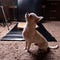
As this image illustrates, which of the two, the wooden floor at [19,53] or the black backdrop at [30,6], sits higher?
the black backdrop at [30,6]

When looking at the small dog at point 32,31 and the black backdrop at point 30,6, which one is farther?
the black backdrop at point 30,6

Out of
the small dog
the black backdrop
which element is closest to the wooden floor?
the small dog

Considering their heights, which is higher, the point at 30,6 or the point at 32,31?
the point at 32,31

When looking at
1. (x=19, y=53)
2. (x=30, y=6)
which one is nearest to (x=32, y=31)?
(x=19, y=53)

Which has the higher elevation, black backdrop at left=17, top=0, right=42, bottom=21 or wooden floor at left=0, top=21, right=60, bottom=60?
black backdrop at left=17, top=0, right=42, bottom=21

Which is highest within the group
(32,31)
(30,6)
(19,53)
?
(32,31)

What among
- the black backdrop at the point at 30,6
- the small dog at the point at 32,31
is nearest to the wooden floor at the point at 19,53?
the small dog at the point at 32,31

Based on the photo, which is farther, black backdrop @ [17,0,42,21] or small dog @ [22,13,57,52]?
black backdrop @ [17,0,42,21]

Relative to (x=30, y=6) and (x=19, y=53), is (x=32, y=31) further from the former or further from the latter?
(x=30, y=6)

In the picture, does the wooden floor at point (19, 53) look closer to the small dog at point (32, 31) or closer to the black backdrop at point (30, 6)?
the small dog at point (32, 31)

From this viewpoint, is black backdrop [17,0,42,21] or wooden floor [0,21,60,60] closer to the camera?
wooden floor [0,21,60,60]

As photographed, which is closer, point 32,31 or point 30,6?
point 32,31

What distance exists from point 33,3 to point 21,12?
412mm

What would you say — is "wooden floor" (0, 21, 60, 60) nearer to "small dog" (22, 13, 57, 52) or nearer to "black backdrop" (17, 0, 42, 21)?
"small dog" (22, 13, 57, 52)
